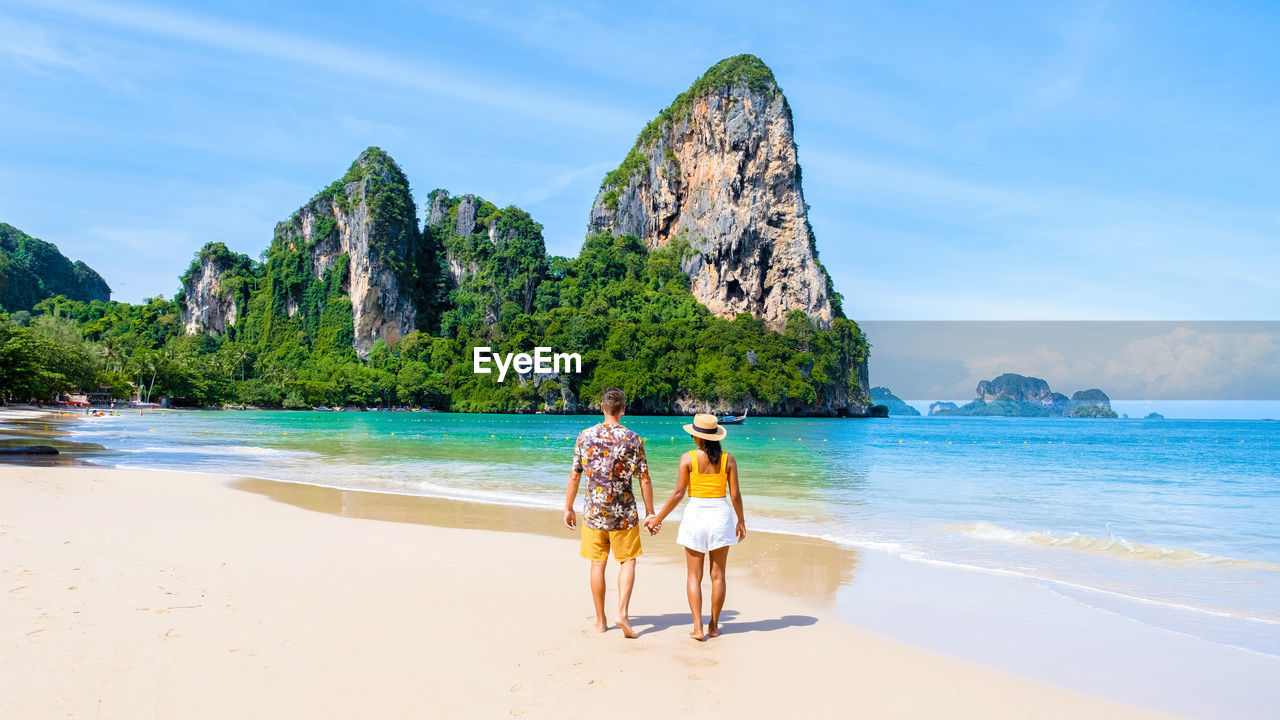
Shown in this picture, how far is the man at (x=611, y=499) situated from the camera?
4.85m

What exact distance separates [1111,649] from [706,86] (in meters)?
106

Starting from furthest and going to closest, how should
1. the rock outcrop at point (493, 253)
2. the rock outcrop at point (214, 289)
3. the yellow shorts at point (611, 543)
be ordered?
the rock outcrop at point (214, 289) → the rock outcrop at point (493, 253) → the yellow shorts at point (611, 543)

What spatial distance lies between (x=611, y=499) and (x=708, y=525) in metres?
0.65

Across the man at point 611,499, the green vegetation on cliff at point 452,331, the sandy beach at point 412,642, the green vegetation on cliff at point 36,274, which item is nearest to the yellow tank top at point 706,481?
the man at point 611,499

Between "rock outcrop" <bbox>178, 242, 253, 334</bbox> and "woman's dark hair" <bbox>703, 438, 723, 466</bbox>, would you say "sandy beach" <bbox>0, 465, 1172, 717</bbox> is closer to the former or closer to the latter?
"woman's dark hair" <bbox>703, 438, 723, 466</bbox>

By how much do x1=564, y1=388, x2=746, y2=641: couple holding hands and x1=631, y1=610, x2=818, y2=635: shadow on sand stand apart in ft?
0.83

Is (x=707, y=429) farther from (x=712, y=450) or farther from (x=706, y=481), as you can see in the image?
(x=706, y=481)

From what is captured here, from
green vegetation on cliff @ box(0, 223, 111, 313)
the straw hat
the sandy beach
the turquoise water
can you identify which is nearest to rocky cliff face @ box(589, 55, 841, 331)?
the turquoise water

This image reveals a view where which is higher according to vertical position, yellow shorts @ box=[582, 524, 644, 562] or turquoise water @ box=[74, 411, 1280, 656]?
yellow shorts @ box=[582, 524, 644, 562]

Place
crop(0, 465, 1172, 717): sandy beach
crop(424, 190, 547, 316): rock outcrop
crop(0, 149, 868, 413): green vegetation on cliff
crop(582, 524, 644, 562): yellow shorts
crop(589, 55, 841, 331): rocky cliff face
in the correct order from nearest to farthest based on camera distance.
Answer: crop(0, 465, 1172, 717): sandy beach, crop(582, 524, 644, 562): yellow shorts, crop(0, 149, 868, 413): green vegetation on cliff, crop(589, 55, 841, 331): rocky cliff face, crop(424, 190, 547, 316): rock outcrop

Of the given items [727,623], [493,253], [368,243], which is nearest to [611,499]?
Result: [727,623]

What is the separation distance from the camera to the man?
485 centimetres

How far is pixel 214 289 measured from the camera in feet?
371

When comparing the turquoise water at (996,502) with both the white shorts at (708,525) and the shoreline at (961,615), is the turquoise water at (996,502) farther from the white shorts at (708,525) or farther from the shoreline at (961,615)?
the white shorts at (708,525)
